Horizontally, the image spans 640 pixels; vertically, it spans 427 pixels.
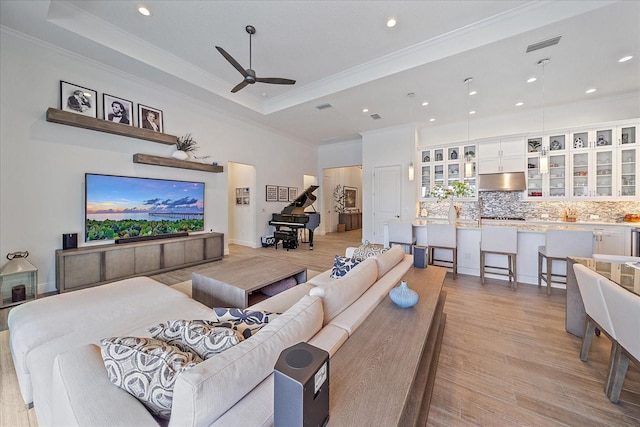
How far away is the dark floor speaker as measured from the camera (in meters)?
0.66

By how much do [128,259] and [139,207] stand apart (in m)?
1.00

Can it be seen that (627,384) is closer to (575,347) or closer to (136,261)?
(575,347)

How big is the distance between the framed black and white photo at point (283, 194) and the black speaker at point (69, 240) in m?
4.71

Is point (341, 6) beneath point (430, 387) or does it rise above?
above

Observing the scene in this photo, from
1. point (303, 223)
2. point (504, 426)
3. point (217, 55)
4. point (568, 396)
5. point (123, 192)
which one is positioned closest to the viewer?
point (504, 426)

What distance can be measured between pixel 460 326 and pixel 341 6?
4.02 meters

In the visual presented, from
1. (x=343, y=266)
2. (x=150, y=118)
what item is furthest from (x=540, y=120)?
(x=150, y=118)

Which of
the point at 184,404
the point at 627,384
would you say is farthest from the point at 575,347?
the point at 184,404

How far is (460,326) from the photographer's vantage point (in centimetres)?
261

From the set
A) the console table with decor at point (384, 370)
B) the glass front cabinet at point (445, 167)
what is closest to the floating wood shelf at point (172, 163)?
the console table with decor at point (384, 370)

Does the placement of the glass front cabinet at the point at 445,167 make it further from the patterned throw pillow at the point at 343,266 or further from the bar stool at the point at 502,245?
the patterned throw pillow at the point at 343,266

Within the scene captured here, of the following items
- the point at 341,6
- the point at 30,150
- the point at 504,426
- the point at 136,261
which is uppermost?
the point at 341,6

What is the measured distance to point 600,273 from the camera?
1.84m

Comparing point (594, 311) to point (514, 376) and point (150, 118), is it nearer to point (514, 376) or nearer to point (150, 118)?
point (514, 376)
